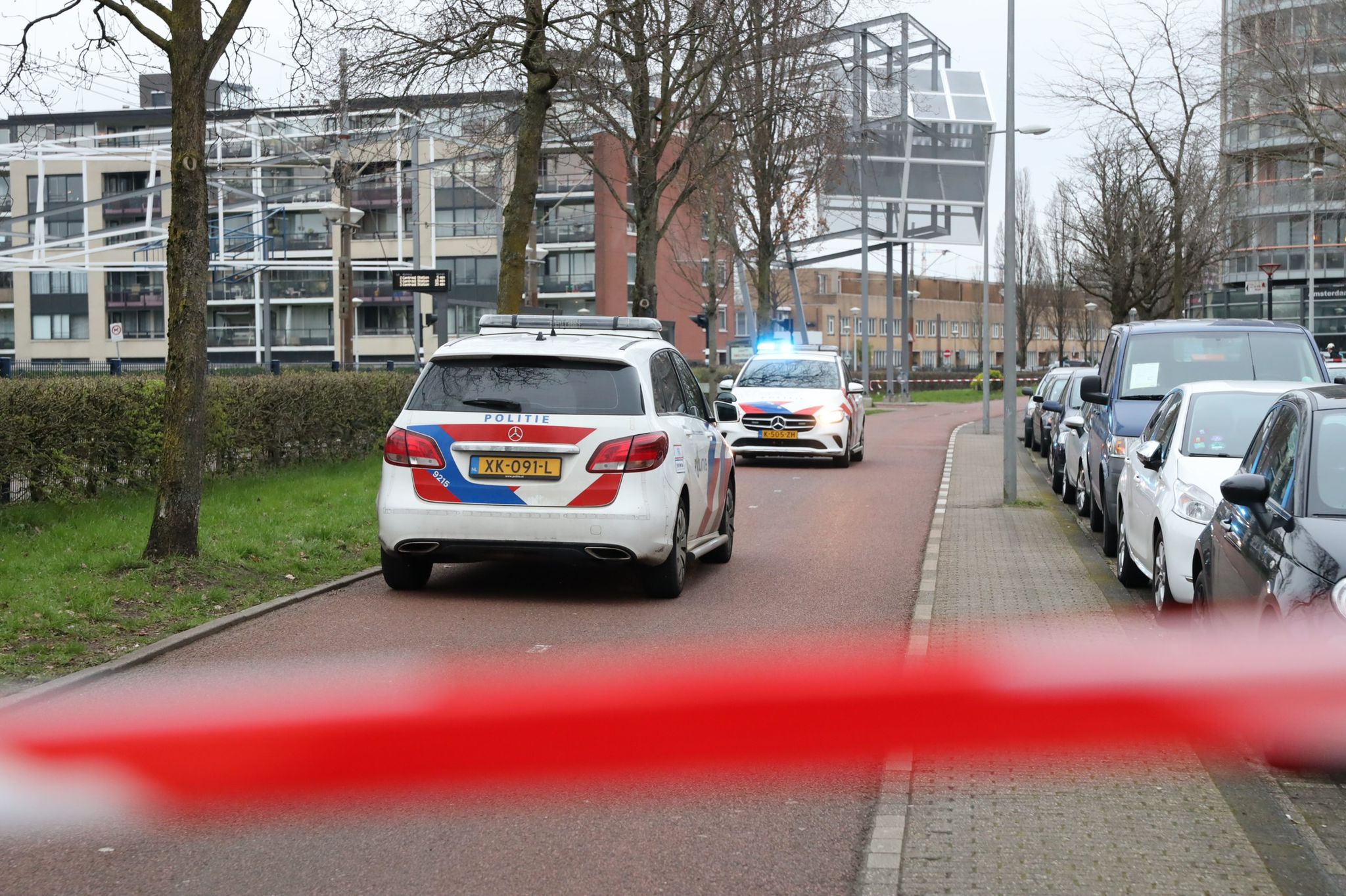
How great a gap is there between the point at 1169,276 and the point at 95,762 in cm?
A: 4340

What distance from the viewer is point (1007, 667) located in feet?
25.2

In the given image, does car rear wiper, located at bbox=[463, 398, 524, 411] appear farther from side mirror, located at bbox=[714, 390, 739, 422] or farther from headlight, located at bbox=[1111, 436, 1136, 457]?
headlight, located at bbox=[1111, 436, 1136, 457]

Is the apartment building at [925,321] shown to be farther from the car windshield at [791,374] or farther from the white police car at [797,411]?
the white police car at [797,411]

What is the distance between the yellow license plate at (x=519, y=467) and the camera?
371 inches

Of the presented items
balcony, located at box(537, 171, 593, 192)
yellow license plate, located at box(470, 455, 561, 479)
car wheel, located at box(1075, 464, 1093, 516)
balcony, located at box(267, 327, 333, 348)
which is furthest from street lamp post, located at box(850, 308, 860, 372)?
yellow license plate, located at box(470, 455, 561, 479)

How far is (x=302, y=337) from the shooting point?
87375mm

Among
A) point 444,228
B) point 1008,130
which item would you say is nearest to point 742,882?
point 1008,130

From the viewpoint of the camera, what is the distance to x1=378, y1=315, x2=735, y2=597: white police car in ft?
30.9

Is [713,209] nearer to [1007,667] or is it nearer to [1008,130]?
[1008,130]

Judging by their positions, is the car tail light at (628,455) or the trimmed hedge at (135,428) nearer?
the car tail light at (628,455)

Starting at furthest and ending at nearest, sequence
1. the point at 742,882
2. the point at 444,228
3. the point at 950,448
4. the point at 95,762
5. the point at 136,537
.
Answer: the point at 444,228, the point at 950,448, the point at 136,537, the point at 95,762, the point at 742,882

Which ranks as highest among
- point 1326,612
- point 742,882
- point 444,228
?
point 444,228

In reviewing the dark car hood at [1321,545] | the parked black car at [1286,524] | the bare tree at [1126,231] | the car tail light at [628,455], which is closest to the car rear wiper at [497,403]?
the car tail light at [628,455]

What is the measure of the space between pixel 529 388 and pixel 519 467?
20.8 inches
